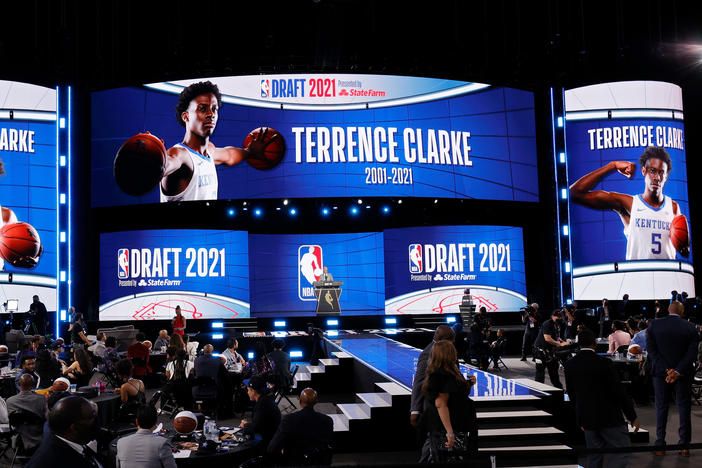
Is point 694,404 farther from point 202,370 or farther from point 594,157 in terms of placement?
point 594,157

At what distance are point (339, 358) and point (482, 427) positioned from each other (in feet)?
19.2

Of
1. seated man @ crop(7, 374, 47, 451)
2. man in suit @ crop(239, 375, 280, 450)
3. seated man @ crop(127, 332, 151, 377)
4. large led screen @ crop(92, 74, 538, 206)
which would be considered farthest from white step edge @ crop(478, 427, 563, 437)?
large led screen @ crop(92, 74, 538, 206)

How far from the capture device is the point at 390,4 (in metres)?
22.9

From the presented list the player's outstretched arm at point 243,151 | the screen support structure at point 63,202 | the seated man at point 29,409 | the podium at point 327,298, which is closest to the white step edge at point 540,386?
the seated man at point 29,409

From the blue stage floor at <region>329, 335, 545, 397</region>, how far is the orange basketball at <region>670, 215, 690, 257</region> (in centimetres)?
1313

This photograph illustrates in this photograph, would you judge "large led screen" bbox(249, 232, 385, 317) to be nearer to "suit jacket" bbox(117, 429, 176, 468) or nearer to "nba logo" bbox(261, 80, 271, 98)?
"nba logo" bbox(261, 80, 271, 98)

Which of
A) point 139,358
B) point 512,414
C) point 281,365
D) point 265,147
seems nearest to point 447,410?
point 512,414

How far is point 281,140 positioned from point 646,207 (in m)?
13.9

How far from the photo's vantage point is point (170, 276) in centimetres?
2348

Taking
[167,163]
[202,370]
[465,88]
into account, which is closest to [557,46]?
[465,88]

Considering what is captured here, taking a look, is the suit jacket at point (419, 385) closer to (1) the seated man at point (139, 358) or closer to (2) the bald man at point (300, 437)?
(2) the bald man at point (300, 437)

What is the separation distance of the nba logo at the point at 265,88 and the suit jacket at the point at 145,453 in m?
18.7

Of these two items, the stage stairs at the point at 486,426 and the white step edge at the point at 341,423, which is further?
the white step edge at the point at 341,423

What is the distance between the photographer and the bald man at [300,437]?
618 centimetres
